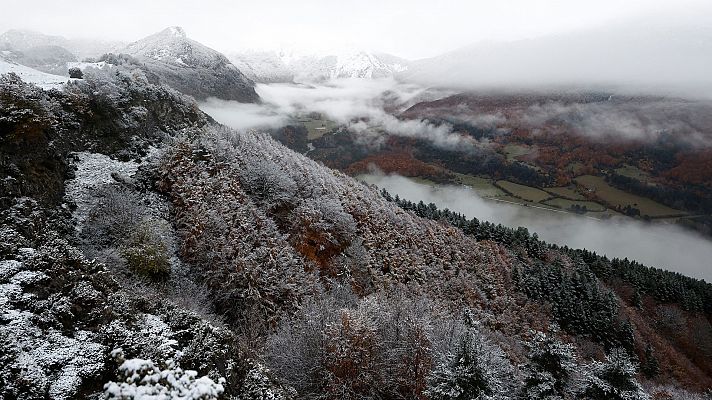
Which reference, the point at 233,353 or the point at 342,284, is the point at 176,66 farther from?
the point at 233,353

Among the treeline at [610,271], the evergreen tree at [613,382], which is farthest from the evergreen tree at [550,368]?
the treeline at [610,271]

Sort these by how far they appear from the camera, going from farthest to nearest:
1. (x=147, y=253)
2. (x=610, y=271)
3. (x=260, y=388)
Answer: (x=610, y=271) → (x=147, y=253) → (x=260, y=388)

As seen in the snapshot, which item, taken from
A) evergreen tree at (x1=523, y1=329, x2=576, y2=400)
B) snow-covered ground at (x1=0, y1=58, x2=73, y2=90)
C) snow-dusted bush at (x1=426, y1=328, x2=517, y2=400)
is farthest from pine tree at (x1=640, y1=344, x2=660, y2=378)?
snow-covered ground at (x1=0, y1=58, x2=73, y2=90)

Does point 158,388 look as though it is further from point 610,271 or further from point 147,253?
point 610,271

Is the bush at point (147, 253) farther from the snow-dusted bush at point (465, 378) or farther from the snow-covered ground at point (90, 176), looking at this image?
the snow-dusted bush at point (465, 378)

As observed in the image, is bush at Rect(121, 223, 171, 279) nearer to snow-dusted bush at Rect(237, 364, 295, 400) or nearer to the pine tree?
snow-dusted bush at Rect(237, 364, 295, 400)

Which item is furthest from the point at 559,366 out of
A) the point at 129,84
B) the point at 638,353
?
the point at 638,353

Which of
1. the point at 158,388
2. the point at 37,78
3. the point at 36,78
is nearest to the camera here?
the point at 158,388

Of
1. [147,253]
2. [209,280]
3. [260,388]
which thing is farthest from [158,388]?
[209,280]
